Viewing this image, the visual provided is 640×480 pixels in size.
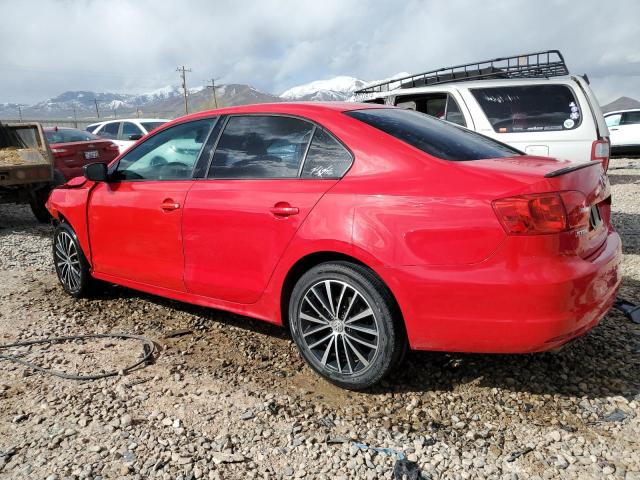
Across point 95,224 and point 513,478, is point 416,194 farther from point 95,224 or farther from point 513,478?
point 95,224

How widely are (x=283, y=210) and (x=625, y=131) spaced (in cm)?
1842

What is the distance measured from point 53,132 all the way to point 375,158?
1075 cm

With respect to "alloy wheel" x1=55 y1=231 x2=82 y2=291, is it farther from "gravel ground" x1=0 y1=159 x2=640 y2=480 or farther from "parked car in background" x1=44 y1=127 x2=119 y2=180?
"parked car in background" x1=44 y1=127 x2=119 y2=180

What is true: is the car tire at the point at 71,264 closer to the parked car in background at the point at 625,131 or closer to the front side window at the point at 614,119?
the parked car in background at the point at 625,131

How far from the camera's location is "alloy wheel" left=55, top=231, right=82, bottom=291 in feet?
15.2

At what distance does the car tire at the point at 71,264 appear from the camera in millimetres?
4539

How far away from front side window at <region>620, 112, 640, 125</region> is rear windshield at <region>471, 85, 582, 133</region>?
13665 mm

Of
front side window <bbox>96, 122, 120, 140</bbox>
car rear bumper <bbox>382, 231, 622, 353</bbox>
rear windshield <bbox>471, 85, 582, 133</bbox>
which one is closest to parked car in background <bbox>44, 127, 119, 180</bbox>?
front side window <bbox>96, 122, 120, 140</bbox>

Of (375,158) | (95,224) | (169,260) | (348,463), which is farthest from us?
(95,224)

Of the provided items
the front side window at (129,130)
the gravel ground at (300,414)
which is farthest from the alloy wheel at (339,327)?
the front side window at (129,130)

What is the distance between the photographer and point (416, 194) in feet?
8.51

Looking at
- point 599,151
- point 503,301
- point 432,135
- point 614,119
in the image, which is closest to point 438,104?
point 599,151

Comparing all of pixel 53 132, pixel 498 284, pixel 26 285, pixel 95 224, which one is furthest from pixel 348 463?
pixel 53 132

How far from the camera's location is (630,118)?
17609mm
